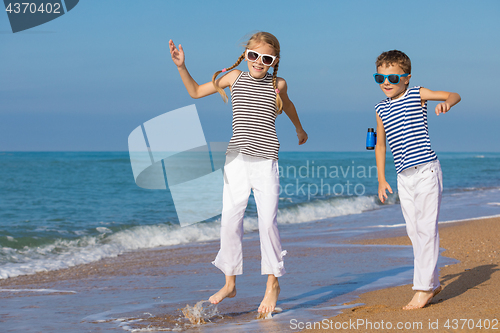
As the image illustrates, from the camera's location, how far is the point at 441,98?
332 centimetres

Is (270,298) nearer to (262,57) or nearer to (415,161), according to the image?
(415,161)

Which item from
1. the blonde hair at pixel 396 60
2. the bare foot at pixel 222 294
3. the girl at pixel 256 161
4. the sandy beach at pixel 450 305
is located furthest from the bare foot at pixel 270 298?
the blonde hair at pixel 396 60

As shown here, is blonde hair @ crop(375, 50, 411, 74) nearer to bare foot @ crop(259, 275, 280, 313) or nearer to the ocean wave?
bare foot @ crop(259, 275, 280, 313)

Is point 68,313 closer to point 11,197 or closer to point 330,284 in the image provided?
point 330,284

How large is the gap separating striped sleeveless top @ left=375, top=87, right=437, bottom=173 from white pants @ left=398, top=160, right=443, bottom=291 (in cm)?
7

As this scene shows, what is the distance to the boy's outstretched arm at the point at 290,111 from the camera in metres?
3.57

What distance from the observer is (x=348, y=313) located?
3.35 metres

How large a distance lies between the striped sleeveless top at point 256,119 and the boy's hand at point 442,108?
111cm

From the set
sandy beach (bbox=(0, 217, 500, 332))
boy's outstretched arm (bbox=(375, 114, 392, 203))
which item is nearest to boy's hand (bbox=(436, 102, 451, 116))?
boy's outstretched arm (bbox=(375, 114, 392, 203))

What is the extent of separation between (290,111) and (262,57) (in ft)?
1.64

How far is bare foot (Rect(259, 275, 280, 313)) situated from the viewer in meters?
3.44

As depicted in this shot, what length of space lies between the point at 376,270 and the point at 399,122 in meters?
2.18

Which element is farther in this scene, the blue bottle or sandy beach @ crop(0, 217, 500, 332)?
the blue bottle

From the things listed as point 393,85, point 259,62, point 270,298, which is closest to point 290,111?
point 259,62
